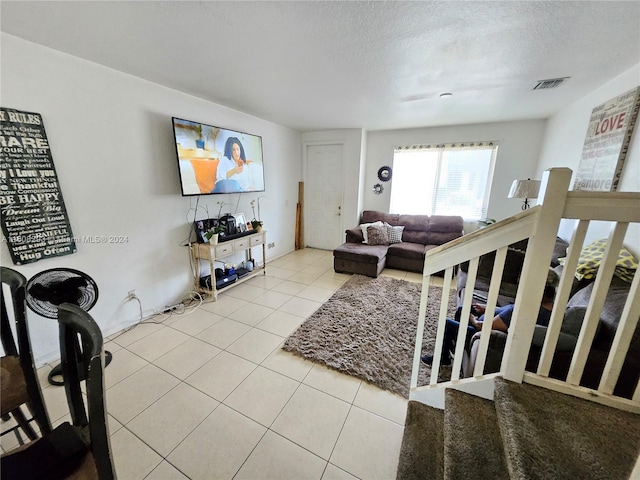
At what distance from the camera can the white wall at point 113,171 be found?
71.1 inches

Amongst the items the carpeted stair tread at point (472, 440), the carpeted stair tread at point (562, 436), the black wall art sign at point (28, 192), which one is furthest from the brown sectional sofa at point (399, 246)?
the black wall art sign at point (28, 192)

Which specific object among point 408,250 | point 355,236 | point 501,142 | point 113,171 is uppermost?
point 501,142

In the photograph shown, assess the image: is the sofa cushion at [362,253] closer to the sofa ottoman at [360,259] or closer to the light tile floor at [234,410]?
the sofa ottoman at [360,259]

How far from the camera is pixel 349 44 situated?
171 cm

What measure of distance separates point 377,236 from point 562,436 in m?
3.42

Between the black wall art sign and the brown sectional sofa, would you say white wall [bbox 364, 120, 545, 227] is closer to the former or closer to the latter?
the brown sectional sofa

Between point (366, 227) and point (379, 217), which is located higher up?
point (379, 217)

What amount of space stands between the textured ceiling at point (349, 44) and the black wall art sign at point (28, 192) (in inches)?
23.5

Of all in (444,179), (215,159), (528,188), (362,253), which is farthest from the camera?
(444,179)

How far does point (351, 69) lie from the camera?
2.09 meters

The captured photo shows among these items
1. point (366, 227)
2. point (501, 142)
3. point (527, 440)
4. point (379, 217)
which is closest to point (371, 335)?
point (527, 440)

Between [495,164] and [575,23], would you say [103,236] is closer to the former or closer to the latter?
[575,23]

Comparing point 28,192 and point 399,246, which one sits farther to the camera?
point 399,246

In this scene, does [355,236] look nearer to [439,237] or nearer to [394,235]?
[394,235]
